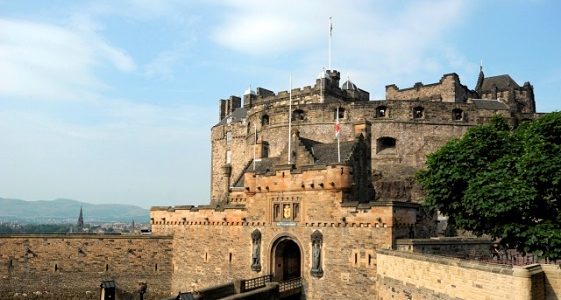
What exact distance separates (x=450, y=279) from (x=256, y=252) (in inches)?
543

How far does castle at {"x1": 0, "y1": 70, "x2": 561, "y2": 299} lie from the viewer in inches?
796

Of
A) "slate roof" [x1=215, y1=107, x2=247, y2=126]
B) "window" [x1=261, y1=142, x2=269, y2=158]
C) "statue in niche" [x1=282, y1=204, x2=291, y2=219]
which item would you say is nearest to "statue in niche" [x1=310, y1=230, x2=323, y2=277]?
"statue in niche" [x1=282, y1=204, x2=291, y2=219]

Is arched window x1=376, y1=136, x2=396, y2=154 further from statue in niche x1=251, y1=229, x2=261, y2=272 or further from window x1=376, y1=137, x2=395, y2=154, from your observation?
statue in niche x1=251, y1=229, x2=261, y2=272

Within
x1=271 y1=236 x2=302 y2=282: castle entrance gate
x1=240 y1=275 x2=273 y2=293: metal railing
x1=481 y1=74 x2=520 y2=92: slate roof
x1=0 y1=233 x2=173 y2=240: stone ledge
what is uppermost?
x1=481 y1=74 x2=520 y2=92: slate roof

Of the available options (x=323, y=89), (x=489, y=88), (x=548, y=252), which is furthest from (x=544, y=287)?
(x=489, y=88)

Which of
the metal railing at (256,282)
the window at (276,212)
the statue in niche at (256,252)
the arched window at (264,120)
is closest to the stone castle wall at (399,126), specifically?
the arched window at (264,120)

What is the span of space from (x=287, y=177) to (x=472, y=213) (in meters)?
9.48

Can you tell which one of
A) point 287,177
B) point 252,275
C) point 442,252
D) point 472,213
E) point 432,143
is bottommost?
point 252,275

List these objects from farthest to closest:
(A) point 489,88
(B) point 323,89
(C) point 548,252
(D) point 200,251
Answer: (A) point 489,88, (B) point 323,89, (D) point 200,251, (C) point 548,252

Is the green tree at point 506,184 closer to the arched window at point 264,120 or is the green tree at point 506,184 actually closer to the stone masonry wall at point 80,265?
the stone masonry wall at point 80,265

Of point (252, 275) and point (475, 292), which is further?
point (252, 275)

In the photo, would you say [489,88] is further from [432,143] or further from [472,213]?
[472,213]

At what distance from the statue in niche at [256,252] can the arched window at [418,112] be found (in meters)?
17.4

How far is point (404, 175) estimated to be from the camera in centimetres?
3741
